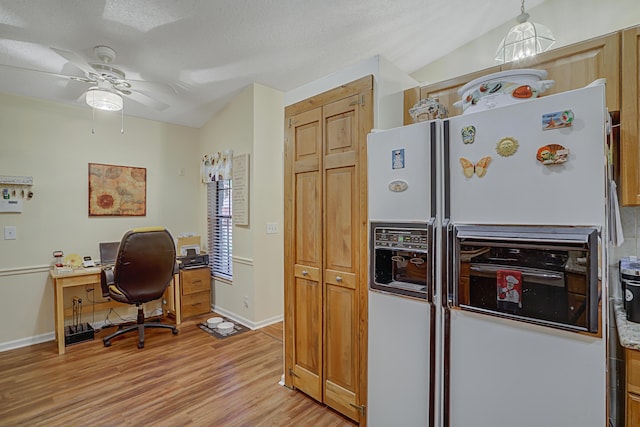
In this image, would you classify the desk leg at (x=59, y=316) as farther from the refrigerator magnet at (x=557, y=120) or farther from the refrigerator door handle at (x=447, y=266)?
the refrigerator magnet at (x=557, y=120)

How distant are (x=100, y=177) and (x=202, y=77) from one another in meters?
1.72

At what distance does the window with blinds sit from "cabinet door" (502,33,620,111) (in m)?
3.41

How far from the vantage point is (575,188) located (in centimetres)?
114

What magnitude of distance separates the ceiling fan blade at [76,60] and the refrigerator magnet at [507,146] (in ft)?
10.3

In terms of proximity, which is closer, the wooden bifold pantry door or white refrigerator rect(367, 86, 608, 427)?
white refrigerator rect(367, 86, 608, 427)

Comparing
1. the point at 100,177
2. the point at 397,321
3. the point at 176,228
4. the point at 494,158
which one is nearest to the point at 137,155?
the point at 100,177

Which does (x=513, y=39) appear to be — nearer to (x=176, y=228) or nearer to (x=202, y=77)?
(x=202, y=77)

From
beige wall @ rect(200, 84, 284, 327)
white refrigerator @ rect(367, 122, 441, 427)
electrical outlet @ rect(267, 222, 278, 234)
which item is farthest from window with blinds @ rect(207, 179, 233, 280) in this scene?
white refrigerator @ rect(367, 122, 441, 427)

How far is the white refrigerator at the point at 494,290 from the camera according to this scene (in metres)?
1.12

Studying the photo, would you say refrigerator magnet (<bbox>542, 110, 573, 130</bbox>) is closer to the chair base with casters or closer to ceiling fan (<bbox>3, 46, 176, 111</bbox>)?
ceiling fan (<bbox>3, 46, 176, 111</bbox>)

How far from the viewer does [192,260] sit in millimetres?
3977

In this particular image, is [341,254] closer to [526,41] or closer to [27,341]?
[526,41]

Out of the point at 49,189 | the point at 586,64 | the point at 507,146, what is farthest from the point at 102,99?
the point at 586,64

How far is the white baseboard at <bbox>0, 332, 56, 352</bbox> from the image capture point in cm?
305
